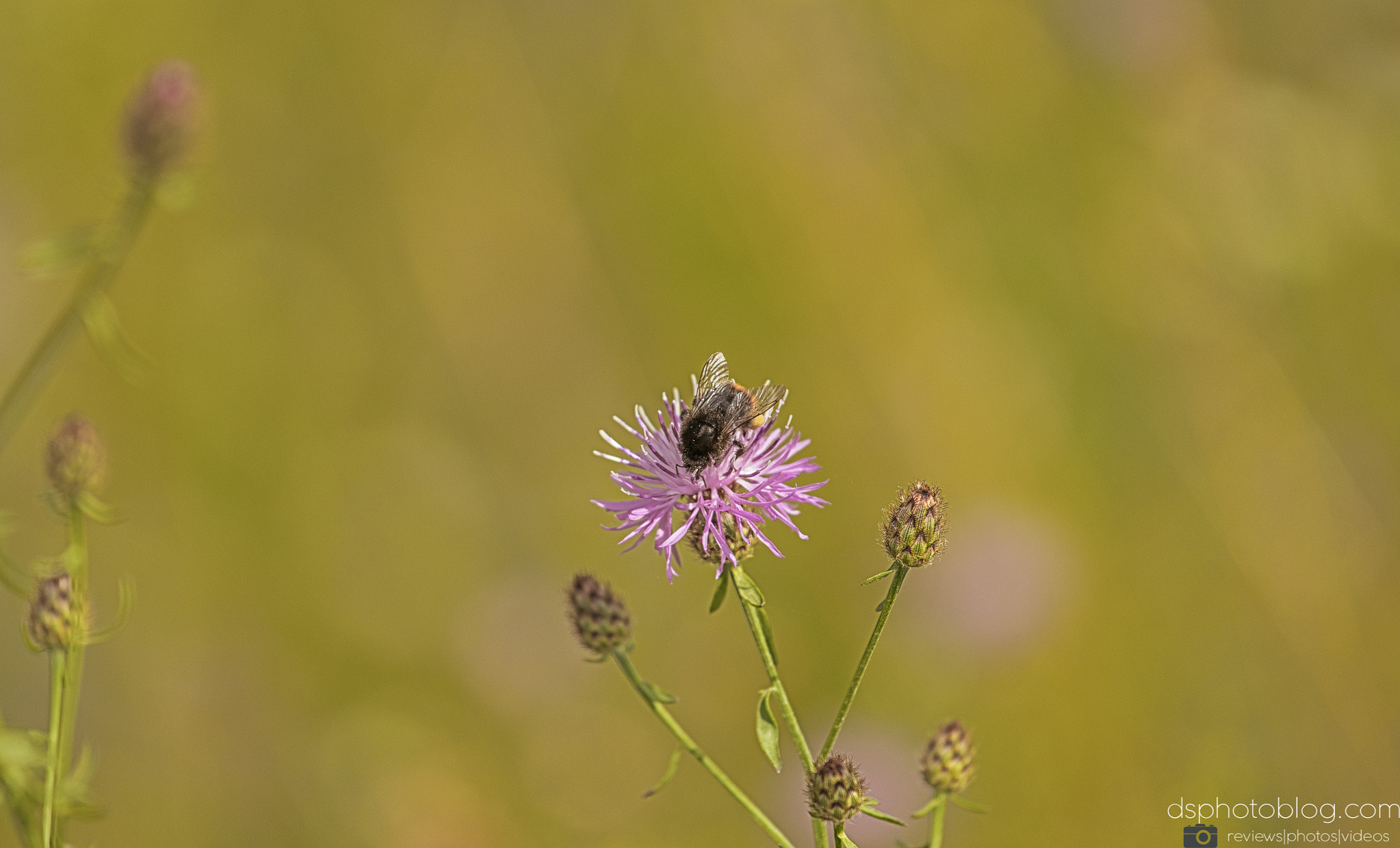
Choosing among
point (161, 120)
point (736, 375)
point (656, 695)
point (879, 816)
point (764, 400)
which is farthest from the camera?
point (736, 375)

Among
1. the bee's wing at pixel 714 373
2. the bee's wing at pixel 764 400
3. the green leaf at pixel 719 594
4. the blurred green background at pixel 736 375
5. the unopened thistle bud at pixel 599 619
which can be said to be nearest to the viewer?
the green leaf at pixel 719 594

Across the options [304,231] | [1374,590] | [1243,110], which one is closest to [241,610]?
[304,231]

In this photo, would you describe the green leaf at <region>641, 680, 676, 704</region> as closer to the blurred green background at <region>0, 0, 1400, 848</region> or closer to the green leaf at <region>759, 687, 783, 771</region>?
the green leaf at <region>759, 687, 783, 771</region>

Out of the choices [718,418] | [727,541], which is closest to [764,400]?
[718,418]

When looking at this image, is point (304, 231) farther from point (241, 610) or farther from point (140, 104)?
point (140, 104)

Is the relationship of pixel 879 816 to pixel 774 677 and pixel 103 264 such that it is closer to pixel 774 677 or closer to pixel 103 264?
pixel 774 677

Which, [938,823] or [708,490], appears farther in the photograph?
[708,490]

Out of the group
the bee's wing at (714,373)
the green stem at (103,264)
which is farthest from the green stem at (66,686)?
the bee's wing at (714,373)

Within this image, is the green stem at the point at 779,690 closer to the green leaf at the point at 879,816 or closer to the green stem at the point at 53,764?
the green leaf at the point at 879,816
